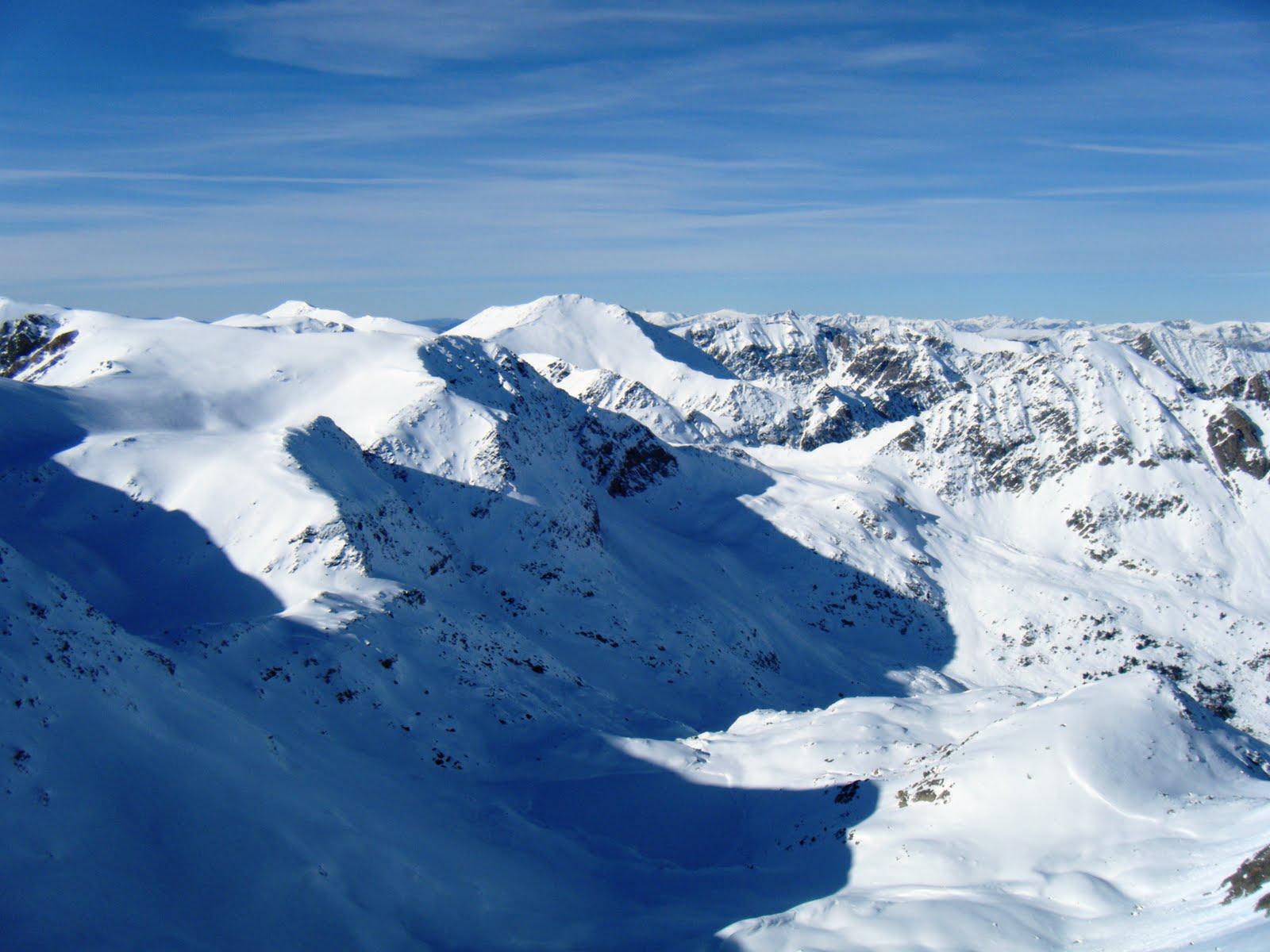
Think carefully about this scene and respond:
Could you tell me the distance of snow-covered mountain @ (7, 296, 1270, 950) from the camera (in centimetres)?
1992

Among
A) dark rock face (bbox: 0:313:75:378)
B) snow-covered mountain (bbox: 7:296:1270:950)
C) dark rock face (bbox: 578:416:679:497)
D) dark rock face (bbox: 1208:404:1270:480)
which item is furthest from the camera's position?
dark rock face (bbox: 1208:404:1270:480)

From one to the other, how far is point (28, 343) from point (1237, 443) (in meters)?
122

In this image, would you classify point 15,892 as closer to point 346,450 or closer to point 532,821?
point 532,821

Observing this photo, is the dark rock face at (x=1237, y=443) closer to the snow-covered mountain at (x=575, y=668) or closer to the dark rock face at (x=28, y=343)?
the snow-covered mountain at (x=575, y=668)

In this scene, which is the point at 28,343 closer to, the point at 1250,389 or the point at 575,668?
the point at 575,668

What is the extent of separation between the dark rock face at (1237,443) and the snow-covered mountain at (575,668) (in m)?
0.43

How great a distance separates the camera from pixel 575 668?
51.8 m

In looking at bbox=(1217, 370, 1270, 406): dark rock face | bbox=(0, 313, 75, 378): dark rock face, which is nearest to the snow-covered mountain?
bbox=(0, 313, 75, 378): dark rock face

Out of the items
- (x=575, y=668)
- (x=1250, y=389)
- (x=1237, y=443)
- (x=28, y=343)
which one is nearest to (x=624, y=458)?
(x=575, y=668)

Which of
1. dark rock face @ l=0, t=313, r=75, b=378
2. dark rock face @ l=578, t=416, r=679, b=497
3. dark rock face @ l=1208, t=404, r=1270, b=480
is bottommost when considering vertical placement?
dark rock face @ l=1208, t=404, r=1270, b=480

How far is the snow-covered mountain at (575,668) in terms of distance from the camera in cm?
1992

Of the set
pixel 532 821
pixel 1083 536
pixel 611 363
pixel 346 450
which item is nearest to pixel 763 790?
pixel 532 821

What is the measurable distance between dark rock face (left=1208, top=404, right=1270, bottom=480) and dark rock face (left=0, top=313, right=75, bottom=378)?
117 m

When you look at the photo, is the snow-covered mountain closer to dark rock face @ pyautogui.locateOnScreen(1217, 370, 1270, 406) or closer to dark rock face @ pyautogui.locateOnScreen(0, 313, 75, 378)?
dark rock face @ pyautogui.locateOnScreen(0, 313, 75, 378)
